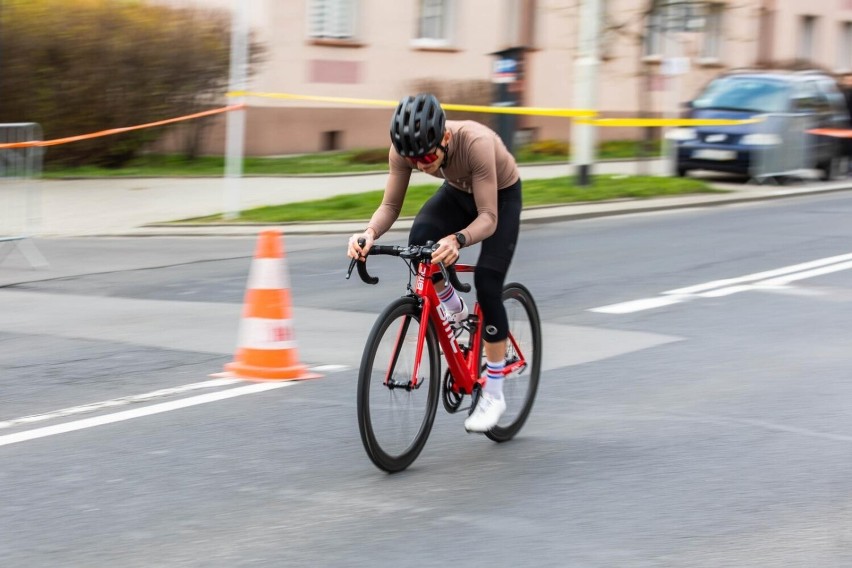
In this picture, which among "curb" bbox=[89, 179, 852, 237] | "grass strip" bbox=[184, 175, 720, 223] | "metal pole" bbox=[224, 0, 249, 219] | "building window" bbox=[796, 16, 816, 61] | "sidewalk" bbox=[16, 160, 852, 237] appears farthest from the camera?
"building window" bbox=[796, 16, 816, 61]

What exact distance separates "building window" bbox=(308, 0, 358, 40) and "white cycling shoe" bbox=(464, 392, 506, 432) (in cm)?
2096

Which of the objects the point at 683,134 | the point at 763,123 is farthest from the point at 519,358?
the point at 683,134

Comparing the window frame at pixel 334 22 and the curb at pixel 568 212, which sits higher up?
the window frame at pixel 334 22

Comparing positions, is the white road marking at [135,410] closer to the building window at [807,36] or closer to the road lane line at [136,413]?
the road lane line at [136,413]

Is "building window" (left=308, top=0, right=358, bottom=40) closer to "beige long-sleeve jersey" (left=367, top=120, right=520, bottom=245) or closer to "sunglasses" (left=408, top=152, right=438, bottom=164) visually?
"beige long-sleeve jersey" (left=367, top=120, right=520, bottom=245)

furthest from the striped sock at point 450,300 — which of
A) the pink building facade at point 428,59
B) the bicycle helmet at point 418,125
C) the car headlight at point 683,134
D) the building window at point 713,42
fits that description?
the building window at point 713,42

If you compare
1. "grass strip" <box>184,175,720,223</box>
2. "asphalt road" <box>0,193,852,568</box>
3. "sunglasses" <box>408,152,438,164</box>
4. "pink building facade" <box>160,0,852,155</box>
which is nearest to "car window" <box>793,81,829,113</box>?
"pink building facade" <box>160,0,852,155</box>

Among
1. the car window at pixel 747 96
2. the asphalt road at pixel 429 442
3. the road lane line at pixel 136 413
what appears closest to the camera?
the asphalt road at pixel 429 442

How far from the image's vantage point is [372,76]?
27.7 m

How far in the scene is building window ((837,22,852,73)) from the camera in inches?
1804

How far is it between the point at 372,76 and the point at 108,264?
15.4 meters

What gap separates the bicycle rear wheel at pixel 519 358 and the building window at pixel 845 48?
136ft

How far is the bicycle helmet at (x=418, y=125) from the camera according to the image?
5547 mm

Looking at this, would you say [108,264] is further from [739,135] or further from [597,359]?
[739,135]
